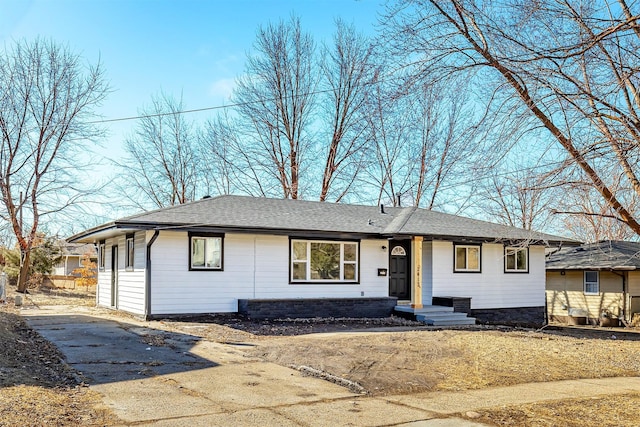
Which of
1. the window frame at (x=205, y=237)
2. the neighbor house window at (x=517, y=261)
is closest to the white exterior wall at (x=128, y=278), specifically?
the window frame at (x=205, y=237)

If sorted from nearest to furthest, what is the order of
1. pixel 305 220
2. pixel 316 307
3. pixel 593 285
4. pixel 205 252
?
1. pixel 205 252
2. pixel 316 307
3. pixel 305 220
4. pixel 593 285

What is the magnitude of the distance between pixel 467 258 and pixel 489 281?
3.96 feet

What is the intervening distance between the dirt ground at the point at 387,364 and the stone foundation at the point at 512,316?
483cm

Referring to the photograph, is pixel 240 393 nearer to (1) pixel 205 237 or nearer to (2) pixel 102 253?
(1) pixel 205 237

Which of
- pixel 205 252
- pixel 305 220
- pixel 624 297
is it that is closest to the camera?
pixel 205 252

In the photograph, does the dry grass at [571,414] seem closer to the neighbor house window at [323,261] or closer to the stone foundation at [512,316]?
the neighbor house window at [323,261]

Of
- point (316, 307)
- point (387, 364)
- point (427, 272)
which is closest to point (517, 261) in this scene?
point (427, 272)

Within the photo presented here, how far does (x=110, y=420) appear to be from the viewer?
235 inches

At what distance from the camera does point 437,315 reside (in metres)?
18.1

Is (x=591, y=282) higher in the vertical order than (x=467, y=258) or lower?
lower

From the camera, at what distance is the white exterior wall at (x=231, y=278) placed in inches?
635

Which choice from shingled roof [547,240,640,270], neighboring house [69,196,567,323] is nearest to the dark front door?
neighboring house [69,196,567,323]

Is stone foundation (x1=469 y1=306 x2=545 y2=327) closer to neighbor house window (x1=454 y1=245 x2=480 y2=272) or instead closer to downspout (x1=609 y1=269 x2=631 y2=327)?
neighbor house window (x1=454 y1=245 x2=480 y2=272)

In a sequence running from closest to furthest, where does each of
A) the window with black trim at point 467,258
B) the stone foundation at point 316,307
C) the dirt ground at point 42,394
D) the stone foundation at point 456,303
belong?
1. the dirt ground at point 42,394
2. the stone foundation at point 316,307
3. the stone foundation at point 456,303
4. the window with black trim at point 467,258
